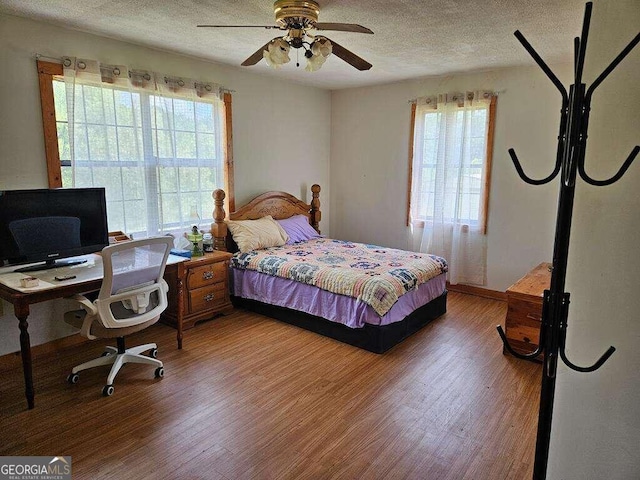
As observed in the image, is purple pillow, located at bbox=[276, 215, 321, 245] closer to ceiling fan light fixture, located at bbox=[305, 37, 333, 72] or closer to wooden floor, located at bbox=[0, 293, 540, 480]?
wooden floor, located at bbox=[0, 293, 540, 480]

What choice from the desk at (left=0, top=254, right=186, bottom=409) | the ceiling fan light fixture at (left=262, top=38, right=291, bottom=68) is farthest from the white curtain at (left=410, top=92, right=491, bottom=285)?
the desk at (left=0, top=254, right=186, bottom=409)

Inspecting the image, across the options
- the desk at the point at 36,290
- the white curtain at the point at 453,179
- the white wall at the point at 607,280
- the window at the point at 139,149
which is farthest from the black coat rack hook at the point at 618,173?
the white curtain at the point at 453,179

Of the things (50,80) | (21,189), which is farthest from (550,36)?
(21,189)

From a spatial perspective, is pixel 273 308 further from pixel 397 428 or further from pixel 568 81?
pixel 568 81

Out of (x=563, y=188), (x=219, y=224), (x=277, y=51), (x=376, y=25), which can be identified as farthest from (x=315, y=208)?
(x=563, y=188)

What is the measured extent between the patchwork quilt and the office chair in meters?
1.19

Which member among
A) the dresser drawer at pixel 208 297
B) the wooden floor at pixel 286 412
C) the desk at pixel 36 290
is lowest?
the wooden floor at pixel 286 412

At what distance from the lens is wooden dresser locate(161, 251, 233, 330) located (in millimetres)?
3615

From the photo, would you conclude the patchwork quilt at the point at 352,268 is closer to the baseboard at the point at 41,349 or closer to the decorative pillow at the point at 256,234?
the decorative pillow at the point at 256,234

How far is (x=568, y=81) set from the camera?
3.90m

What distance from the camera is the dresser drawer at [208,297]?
3673mm

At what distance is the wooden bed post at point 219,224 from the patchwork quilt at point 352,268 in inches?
9.6

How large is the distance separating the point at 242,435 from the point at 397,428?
2.80 ft

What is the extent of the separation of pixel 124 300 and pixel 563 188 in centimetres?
258
